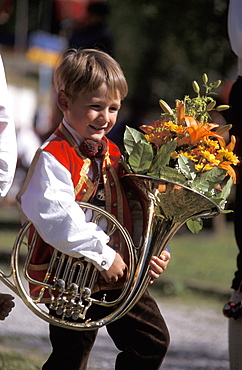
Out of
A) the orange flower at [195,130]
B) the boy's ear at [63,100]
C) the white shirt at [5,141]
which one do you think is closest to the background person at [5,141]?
the white shirt at [5,141]

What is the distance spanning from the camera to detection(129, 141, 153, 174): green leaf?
2328 millimetres

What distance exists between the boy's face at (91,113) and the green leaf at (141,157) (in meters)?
0.17

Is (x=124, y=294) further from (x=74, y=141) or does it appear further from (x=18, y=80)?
(x=18, y=80)

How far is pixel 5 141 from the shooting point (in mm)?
2324

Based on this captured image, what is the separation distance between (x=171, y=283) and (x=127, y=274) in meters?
3.88

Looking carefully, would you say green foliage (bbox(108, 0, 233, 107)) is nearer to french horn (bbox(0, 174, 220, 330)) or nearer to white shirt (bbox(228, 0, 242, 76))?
white shirt (bbox(228, 0, 242, 76))

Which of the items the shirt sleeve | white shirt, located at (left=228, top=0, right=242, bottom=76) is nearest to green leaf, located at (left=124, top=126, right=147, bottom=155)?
the shirt sleeve

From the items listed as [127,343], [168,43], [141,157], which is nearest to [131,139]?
[141,157]

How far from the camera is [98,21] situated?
719cm

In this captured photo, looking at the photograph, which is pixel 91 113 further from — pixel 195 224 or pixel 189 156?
pixel 195 224

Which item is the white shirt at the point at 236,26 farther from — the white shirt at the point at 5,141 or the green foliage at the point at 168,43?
the green foliage at the point at 168,43

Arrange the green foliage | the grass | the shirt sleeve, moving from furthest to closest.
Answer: the green foliage
the grass
the shirt sleeve

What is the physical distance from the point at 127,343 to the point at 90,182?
57 cm

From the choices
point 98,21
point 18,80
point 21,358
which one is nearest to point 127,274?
point 21,358
